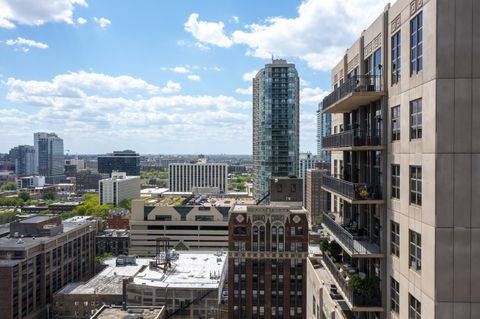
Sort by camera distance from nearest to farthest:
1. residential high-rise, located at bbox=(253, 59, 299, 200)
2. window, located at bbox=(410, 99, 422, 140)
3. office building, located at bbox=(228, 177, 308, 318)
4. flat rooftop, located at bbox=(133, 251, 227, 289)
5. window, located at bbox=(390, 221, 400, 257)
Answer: window, located at bbox=(410, 99, 422, 140)
window, located at bbox=(390, 221, 400, 257)
office building, located at bbox=(228, 177, 308, 318)
flat rooftop, located at bbox=(133, 251, 227, 289)
residential high-rise, located at bbox=(253, 59, 299, 200)

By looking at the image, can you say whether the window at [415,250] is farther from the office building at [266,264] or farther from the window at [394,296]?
the office building at [266,264]

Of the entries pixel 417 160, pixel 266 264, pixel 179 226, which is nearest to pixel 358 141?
pixel 417 160

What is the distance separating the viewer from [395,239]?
18500mm

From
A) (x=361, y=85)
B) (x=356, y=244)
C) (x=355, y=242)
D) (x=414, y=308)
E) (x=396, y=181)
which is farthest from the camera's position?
(x=355, y=242)

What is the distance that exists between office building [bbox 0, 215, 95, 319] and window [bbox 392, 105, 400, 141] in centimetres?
7889

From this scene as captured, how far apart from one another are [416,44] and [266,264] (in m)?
56.5

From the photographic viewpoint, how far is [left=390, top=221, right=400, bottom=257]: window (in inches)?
712

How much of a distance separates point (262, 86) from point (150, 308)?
4431 inches

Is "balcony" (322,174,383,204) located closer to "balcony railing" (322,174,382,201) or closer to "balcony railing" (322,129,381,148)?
"balcony railing" (322,174,382,201)


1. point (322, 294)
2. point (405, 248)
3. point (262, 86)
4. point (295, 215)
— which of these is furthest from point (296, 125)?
point (405, 248)

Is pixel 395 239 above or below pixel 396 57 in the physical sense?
below

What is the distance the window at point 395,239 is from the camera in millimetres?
18094

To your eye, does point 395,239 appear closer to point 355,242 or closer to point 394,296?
point 394,296

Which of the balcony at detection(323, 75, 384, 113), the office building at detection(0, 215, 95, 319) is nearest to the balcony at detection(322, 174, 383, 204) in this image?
the balcony at detection(323, 75, 384, 113)
